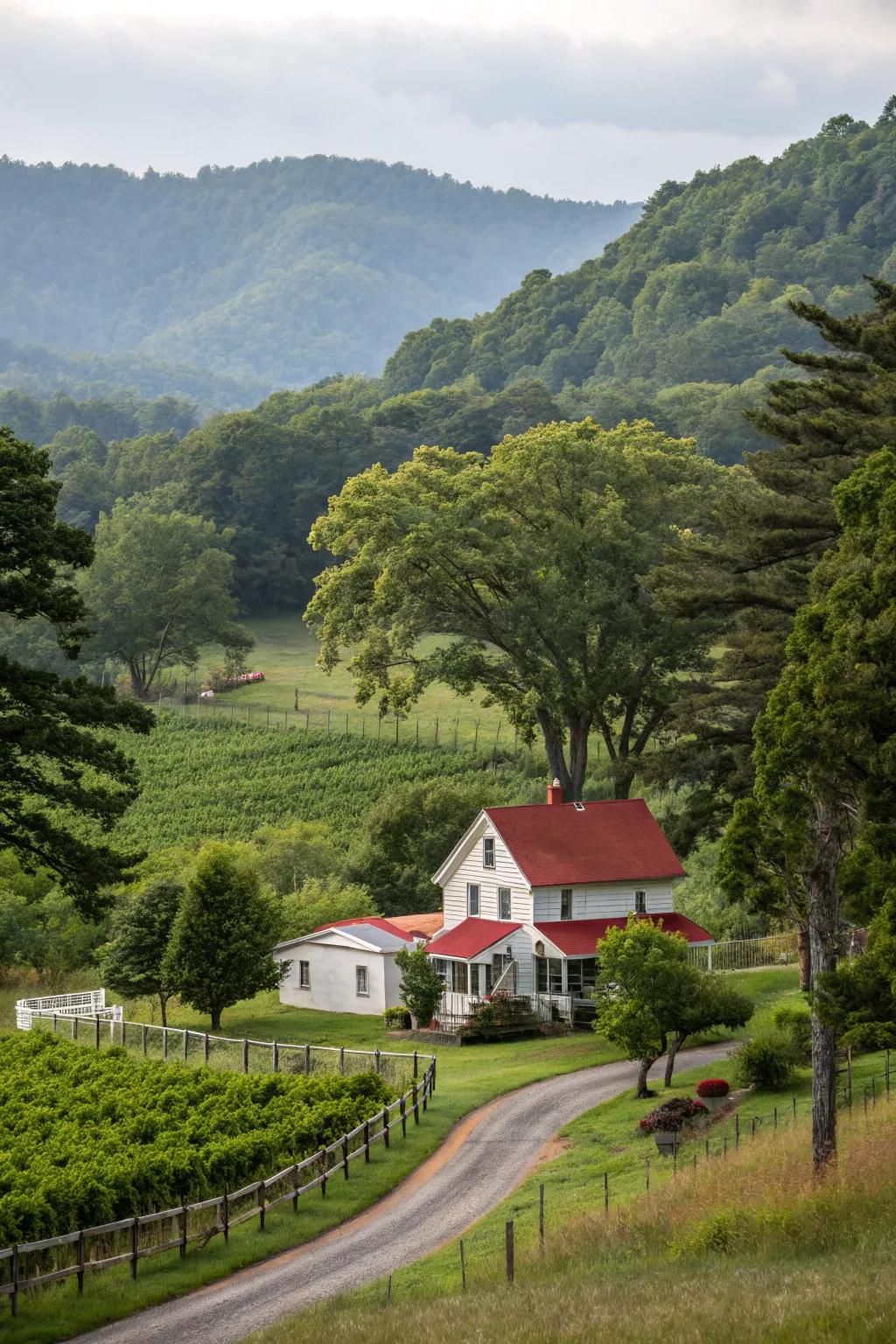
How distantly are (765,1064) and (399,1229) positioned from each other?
1047 centimetres

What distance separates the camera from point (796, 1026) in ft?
125

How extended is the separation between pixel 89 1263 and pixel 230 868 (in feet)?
84.2

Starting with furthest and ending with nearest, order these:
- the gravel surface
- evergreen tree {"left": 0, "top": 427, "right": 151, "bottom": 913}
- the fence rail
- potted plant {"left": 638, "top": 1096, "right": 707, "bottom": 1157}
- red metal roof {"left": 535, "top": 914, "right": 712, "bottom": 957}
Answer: the fence rail, red metal roof {"left": 535, "top": 914, "right": 712, "bottom": 957}, potted plant {"left": 638, "top": 1096, "right": 707, "bottom": 1157}, evergreen tree {"left": 0, "top": 427, "right": 151, "bottom": 913}, the gravel surface

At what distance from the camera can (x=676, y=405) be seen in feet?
529

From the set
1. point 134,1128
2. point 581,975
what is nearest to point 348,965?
point 581,975

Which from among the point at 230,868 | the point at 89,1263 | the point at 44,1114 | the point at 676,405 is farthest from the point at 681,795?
the point at 676,405

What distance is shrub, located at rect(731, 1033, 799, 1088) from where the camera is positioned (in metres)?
35.7

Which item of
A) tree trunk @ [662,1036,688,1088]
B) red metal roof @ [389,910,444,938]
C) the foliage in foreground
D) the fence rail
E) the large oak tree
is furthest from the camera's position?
the large oak tree

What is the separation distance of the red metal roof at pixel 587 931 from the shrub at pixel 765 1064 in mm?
11929

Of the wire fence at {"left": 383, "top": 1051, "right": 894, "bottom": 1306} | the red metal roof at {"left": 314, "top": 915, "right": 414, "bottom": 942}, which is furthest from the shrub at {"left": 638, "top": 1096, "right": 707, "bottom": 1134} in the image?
the red metal roof at {"left": 314, "top": 915, "right": 414, "bottom": 942}

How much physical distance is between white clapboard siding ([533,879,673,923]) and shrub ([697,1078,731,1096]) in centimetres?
1507

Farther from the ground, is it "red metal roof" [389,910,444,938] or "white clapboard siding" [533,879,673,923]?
"white clapboard siding" [533,879,673,923]

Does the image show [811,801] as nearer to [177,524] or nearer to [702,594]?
[702,594]

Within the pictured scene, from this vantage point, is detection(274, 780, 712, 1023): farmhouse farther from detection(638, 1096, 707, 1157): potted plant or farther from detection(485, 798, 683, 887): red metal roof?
detection(638, 1096, 707, 1157): potted plant
